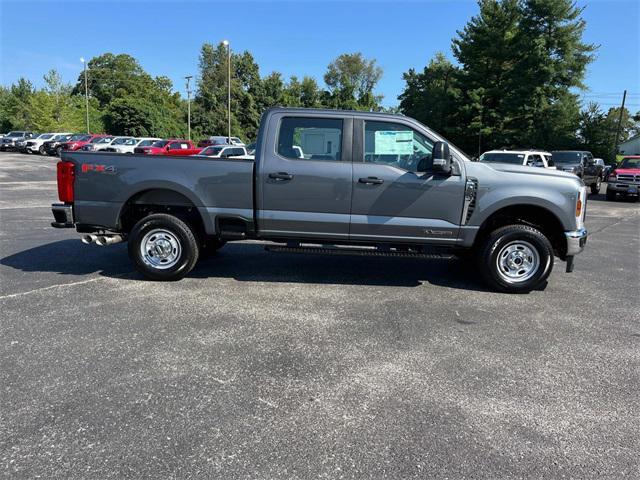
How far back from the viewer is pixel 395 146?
18.3ft

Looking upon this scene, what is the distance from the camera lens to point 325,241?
570cm

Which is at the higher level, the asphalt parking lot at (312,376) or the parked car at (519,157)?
the parked car at (519,157)

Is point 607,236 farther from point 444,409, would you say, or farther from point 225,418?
point 225,418

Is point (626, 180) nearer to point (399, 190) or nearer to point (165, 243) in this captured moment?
point (399, 190)

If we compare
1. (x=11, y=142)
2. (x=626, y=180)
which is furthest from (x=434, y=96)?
(x=11, y=142)

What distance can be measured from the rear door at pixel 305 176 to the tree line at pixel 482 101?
40140mm

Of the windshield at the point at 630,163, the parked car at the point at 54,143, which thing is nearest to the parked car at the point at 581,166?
the windshield at the point at 630,163

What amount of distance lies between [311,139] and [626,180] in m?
18.6

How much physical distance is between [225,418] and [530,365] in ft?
8.04

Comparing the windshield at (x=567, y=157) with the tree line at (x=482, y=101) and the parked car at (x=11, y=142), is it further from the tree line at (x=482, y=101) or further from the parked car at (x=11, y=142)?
the parked car at (x=11, y=142)

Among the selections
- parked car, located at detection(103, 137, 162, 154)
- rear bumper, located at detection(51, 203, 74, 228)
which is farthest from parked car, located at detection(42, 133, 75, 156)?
rear bumper, located at detection(51, 203, 74, 228)

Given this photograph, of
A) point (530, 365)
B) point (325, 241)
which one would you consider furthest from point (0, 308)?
point (530, 365)

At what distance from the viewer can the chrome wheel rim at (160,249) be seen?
5.76 m

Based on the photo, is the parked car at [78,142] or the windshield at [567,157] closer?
the windshield at [567,157]
